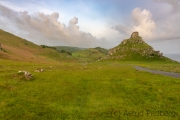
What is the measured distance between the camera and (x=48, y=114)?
19.2 meters

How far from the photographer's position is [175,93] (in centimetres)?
2942

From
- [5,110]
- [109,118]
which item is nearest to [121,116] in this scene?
[109,118]

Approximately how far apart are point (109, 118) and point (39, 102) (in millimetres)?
10125

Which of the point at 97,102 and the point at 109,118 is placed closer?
the point at 109,118

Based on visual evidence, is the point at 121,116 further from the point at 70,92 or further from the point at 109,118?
the point at 70,92

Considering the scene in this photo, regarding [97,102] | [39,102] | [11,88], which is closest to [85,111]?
[97,102]

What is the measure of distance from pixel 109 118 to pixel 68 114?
16.8 ft

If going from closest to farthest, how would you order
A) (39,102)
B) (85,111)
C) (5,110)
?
(5,110) < (85,111) < (39,102)

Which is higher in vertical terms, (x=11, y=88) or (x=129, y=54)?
(x=129, y=54)

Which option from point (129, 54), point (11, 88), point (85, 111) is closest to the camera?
point (85, 111)

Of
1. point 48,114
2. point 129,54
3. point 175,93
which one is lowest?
point 48,114

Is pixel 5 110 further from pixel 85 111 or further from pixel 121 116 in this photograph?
pixel 121 116

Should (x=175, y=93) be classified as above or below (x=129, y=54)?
below

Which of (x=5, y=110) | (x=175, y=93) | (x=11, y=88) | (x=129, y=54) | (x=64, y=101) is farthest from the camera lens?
(x=129, y=54)
